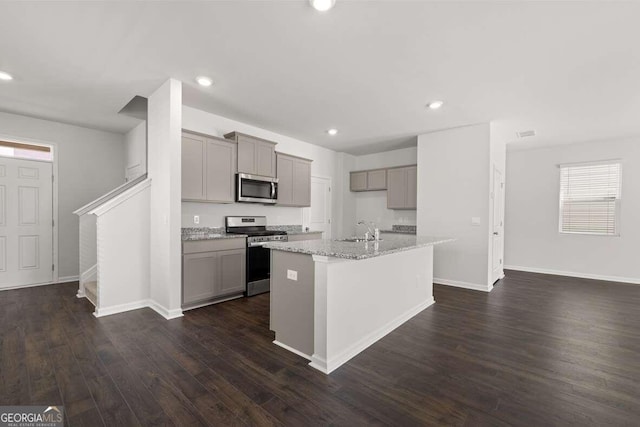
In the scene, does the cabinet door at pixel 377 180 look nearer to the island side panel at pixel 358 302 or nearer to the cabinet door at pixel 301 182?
the cabinet door at pixel 301 182

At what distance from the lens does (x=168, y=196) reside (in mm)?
3213

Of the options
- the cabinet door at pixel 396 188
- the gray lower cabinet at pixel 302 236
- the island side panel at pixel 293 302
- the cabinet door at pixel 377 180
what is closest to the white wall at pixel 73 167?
the gray lower cabinet at pixel 302 236

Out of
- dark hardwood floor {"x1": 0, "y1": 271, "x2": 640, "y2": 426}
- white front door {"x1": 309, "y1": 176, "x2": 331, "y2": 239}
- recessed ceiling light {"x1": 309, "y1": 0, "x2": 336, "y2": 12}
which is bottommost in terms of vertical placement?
dark hardwood floor {"x1": 0, "y1": 271, "x2": 640, "y2": 426}

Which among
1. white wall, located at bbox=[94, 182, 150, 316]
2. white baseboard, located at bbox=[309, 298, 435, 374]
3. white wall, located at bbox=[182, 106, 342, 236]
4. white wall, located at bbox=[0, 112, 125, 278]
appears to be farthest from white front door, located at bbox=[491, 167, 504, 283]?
white wall, located at bbox=[0, 112, 125, 278]

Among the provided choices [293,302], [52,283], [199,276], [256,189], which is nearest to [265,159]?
[256,189]

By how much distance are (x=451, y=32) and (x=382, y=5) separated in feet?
2.26

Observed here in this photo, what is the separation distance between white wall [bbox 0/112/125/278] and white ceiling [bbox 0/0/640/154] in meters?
0.39

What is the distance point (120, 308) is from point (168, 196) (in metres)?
1.52

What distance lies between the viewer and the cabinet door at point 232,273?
12.4ft

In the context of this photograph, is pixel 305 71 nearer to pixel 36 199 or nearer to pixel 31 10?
pixel 31 10

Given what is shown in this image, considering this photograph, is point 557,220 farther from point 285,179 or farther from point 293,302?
point 293,302

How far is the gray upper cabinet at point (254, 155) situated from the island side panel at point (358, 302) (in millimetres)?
2602

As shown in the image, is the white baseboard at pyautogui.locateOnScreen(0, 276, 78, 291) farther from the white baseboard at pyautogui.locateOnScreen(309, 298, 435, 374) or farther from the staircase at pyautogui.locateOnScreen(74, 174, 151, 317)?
the white baseboard at pyautogui.locateOnScreen(309, 298, 435, 374)

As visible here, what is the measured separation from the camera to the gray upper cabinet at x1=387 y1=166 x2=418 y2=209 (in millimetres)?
5707
